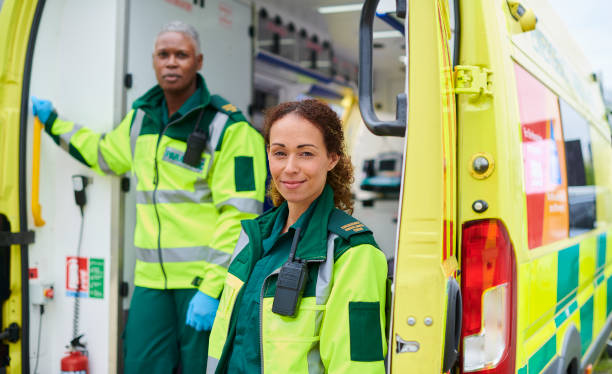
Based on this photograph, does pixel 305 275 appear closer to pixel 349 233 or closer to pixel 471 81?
pixel 349 233

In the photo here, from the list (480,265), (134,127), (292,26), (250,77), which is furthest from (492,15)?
(292,26)

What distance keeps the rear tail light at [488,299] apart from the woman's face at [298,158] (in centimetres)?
48

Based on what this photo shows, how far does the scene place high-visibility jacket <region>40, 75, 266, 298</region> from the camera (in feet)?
8.48

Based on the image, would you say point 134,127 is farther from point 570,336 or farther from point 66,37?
point 570,336

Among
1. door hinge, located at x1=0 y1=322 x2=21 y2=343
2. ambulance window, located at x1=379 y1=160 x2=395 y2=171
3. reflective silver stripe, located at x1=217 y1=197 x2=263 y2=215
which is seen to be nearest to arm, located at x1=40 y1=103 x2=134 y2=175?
reflective silver stripe, located at x1=217 y1=197 x2=263 y2=215

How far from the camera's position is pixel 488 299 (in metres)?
1.56

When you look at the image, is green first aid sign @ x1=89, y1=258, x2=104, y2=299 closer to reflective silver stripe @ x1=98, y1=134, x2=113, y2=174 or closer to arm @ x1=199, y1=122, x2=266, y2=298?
reflective silver stripe @ x1=98, y1=134, x2=113, y2=174

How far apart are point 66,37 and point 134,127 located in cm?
69

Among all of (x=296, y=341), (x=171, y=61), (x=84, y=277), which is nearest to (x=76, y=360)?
(x=84, y=277)

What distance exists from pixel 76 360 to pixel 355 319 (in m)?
2.06

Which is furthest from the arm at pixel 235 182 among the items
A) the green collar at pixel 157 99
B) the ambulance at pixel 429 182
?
the ambulance at pixel 429 182

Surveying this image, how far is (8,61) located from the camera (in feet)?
7.40

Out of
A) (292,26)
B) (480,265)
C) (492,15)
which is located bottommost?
(480,265)

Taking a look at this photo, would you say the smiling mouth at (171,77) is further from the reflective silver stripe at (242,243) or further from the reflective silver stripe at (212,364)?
the reflective silver stripe at (212,364)
